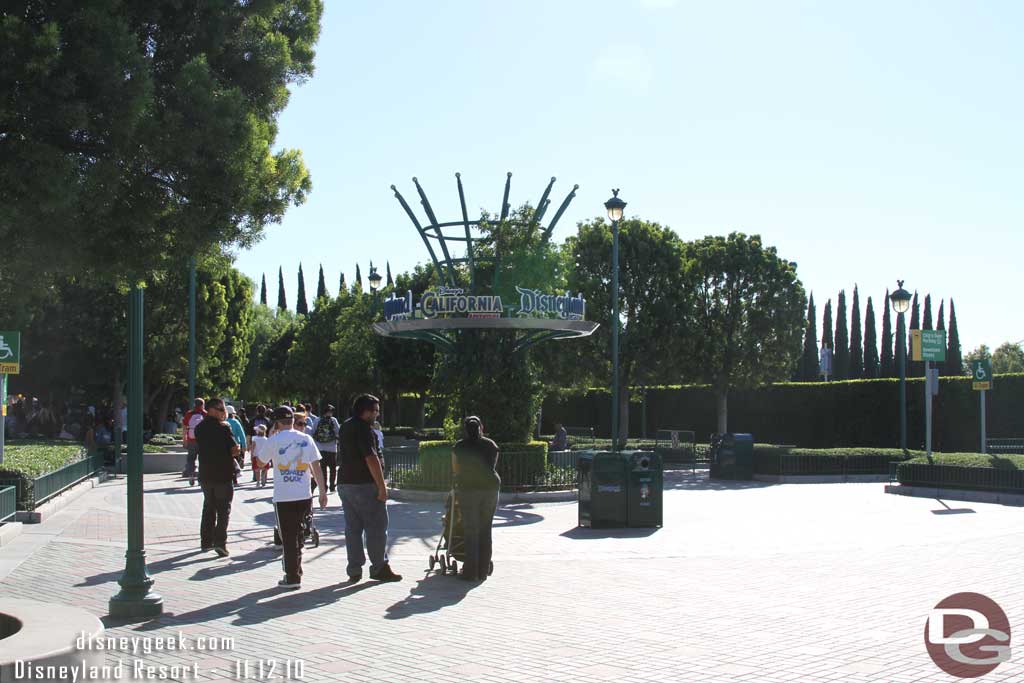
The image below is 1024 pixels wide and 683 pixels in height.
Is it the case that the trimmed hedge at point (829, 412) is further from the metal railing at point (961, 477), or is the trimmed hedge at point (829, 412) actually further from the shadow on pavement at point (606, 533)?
the shadow on pavement at point (606, 533)

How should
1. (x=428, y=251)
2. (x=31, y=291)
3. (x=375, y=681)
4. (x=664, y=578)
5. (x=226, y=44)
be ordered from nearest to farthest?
1. (x=375, y=681)
2. (x=226, y=44)
3. (x=31, y=291)
4. (x=664, y=578)
5. (x=428, y=251)

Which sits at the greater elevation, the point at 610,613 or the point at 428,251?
the point at 428,251

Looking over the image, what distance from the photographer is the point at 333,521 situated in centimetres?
1529

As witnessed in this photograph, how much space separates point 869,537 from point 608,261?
67.3ft

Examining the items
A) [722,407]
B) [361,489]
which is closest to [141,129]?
[361,489]

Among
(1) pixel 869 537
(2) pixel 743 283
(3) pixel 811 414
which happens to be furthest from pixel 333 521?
(3) pixel 811 414

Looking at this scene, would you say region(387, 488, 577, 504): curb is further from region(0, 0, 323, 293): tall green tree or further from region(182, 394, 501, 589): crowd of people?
region(0, 0, 323, 293): tall green tree

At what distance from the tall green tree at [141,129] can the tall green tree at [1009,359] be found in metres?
72.9

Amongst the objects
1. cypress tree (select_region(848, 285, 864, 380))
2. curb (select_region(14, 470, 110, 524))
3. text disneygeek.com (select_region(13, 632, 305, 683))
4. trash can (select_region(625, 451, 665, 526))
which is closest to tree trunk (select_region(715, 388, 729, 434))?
curb (select_region(14, 470, 110, 524))

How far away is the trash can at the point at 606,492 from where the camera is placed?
14.6 metres

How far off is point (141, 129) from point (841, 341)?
6986 centimetres

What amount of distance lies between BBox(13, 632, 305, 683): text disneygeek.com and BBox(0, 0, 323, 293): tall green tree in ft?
9.41

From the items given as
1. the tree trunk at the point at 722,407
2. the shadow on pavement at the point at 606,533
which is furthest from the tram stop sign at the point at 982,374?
the tree trunk at the point at 722,407

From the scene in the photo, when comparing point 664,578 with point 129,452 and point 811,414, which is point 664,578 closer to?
point 129,452
